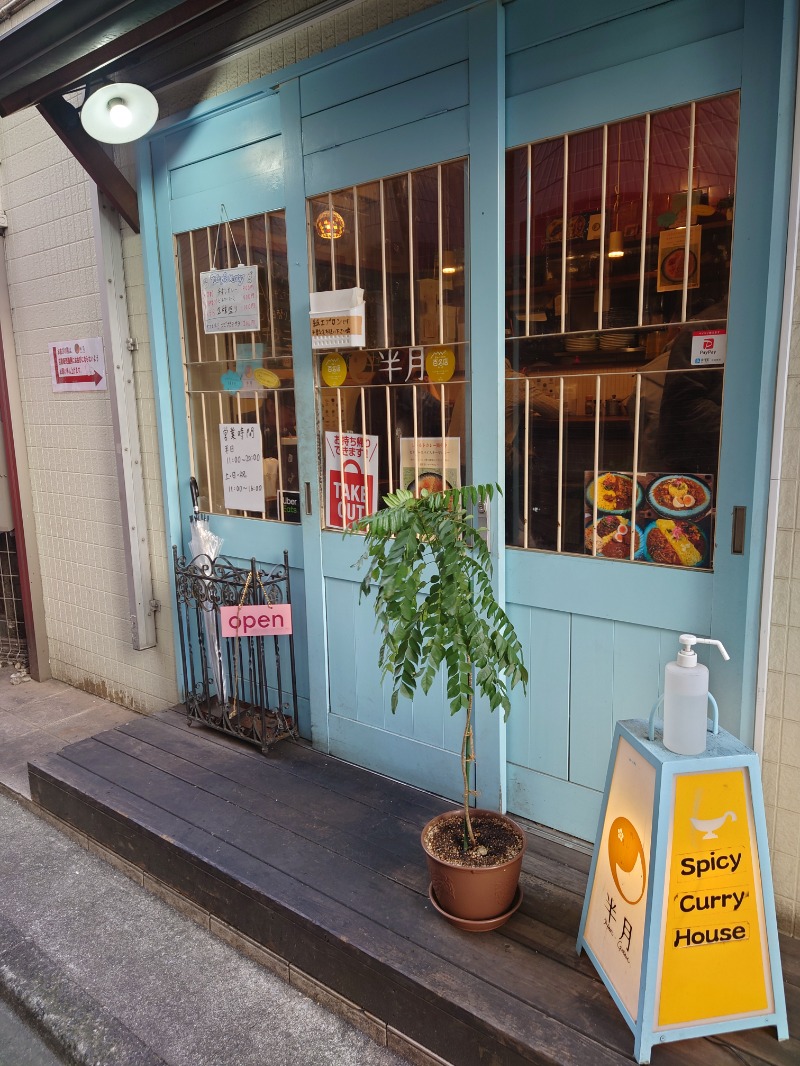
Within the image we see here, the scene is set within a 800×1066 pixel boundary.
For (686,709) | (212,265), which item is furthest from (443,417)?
(212,265)

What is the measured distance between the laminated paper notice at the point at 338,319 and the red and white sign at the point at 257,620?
1126mm

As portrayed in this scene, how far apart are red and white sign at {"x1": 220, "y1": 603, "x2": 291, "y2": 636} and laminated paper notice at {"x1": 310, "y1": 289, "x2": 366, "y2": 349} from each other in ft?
3.69

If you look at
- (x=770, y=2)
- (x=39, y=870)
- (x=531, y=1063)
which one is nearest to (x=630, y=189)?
(x=770, y=2)

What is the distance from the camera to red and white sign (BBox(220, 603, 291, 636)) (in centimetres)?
322

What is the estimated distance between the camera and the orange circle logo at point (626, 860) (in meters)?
1.84

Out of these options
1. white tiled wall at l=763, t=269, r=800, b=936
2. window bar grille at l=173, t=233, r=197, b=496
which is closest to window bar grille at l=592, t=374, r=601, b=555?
white tiled wall at l=763, t=269, r=800, b=936

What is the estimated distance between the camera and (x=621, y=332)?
2.32 metres

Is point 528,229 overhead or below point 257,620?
overhead

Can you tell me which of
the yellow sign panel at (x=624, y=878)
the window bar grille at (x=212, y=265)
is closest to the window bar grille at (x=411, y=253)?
the window bar grille at (x=212, y=265)

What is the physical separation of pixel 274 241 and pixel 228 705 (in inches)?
85.0

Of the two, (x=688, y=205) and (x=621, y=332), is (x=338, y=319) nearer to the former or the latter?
(x=621, y=332)

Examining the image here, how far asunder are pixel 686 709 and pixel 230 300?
2.61 m

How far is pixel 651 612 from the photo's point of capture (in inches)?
92.4

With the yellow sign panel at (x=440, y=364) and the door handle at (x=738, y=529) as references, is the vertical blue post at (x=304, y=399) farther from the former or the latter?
the door handle at (x=738, y=529)
